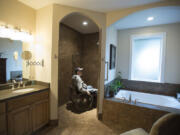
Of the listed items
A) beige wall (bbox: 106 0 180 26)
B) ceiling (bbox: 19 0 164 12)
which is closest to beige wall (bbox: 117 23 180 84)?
beige wall (bbox: 106 0 180 26)

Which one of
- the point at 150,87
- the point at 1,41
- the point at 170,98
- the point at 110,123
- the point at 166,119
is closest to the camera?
the point at 166,119

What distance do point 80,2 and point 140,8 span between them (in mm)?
1295

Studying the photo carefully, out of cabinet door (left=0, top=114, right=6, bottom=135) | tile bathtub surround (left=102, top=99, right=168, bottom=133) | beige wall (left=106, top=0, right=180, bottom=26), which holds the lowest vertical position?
tile bathtub surround (left=102, top=99, right=168, bottom=133)

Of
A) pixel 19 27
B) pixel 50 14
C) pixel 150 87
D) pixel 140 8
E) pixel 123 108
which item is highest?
pixel 140 8

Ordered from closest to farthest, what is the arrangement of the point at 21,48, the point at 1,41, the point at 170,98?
the point at 1,41 < the point at 21,48 < the point at 170,98

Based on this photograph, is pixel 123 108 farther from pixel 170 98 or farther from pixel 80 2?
pixel 80 2

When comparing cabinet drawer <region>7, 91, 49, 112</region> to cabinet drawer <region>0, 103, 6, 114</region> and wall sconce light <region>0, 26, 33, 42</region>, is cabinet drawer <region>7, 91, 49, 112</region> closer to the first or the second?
cabinet drawer <region>0, 103, 6, 114</region>

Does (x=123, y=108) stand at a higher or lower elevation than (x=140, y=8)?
lower

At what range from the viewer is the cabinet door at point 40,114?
70.1 inches

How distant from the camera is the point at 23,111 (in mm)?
1585

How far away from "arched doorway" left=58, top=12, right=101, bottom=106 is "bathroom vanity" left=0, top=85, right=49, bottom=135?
111cm

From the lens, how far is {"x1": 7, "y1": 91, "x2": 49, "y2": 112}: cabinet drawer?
4.69ft

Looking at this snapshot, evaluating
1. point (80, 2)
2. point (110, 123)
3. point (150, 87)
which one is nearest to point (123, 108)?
point (110, 123)

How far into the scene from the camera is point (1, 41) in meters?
1.74
